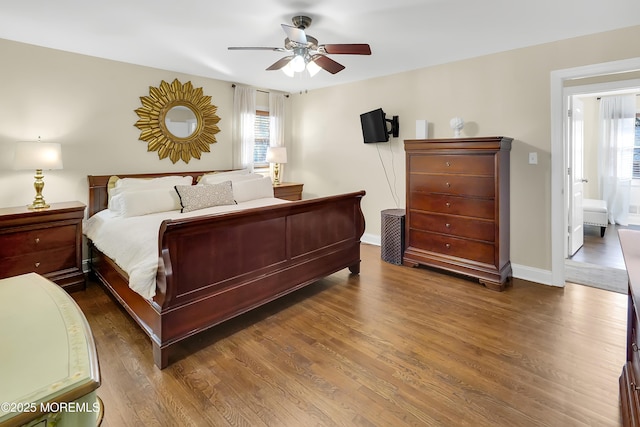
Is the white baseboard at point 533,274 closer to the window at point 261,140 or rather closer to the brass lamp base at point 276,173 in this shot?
the brass lamp base at point 276,173

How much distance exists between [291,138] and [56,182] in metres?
3.55

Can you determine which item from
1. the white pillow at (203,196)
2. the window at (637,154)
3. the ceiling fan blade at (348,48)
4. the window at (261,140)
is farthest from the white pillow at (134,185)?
the window at (637,154)

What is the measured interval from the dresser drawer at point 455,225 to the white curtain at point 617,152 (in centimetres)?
447

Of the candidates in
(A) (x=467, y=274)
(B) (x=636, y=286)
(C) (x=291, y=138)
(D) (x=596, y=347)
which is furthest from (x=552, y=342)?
(C) (x=291, y=138)

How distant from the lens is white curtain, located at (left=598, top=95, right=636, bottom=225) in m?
5.95

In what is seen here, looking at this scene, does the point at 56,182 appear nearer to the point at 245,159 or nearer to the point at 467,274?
the point at 245,159

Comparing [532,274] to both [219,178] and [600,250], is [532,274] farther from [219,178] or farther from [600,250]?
[219,178]

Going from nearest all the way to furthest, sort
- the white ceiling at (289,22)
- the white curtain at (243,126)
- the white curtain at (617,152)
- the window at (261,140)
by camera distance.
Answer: the white ceiling at (289,22) < the white curtain at (243,126) < the window at (261,140) < the white curtain at (617,152)

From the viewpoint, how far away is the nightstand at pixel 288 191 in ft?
17.6

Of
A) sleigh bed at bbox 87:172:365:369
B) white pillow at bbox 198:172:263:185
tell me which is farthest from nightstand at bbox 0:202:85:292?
white pillow at bbox 198:172:263:185

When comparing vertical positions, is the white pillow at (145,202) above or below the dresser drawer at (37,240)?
above

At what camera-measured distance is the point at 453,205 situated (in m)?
3.75

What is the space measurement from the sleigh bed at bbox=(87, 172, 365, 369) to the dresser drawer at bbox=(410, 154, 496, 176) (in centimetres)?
86

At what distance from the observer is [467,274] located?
368 centimetres
